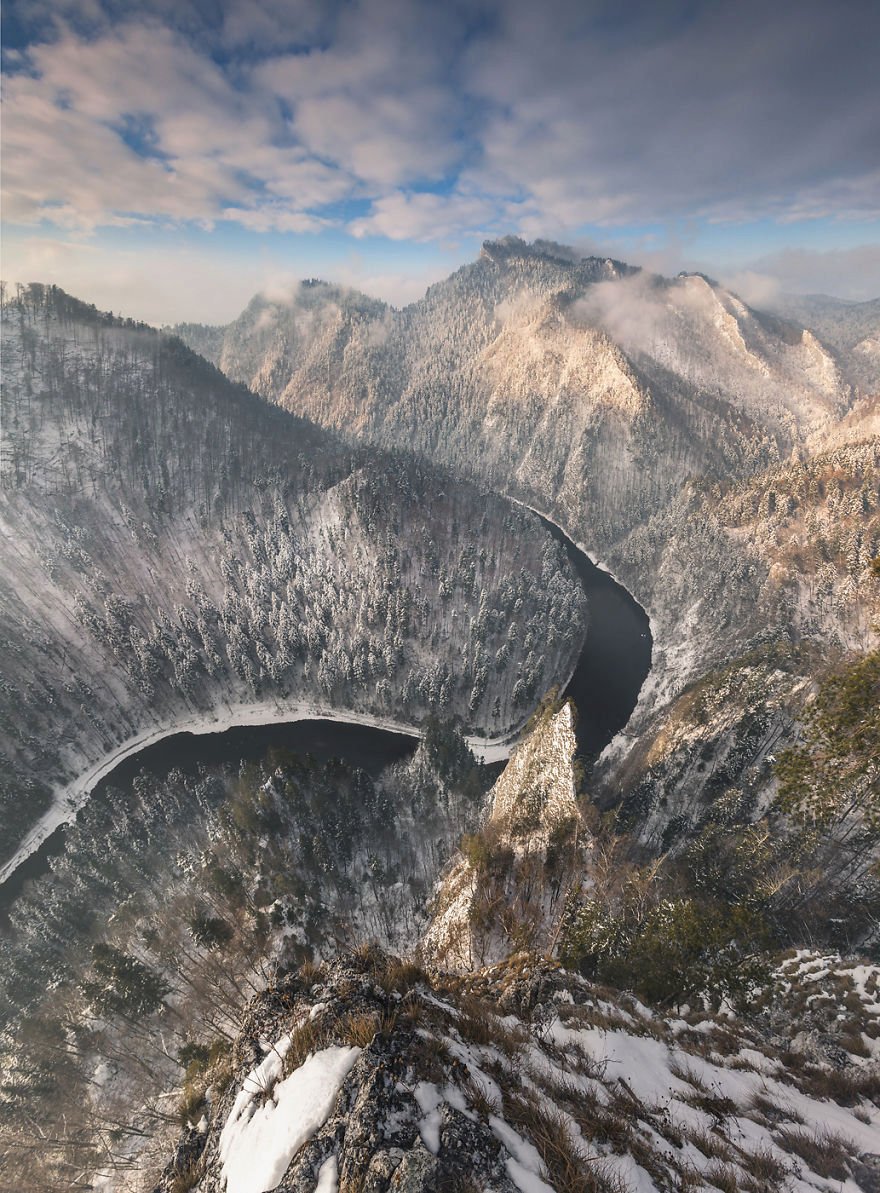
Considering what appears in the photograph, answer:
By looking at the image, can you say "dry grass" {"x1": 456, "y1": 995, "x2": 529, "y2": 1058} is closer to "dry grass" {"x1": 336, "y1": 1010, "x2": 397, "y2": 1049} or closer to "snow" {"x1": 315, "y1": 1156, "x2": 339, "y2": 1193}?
"dry grass" {"x1": 336, "y1": 1010, "x2": 397, "y2": 1049}

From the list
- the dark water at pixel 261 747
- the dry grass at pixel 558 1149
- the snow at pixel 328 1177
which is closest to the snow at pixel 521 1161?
the dry grass at pixel 558 1149

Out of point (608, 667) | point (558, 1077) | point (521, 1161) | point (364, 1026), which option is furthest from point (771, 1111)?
point (608, 667)

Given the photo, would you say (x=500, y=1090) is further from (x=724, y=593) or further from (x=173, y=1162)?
(x=724, y=593)

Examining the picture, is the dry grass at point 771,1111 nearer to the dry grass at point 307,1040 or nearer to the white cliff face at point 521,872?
the dry grass at point 307,1040

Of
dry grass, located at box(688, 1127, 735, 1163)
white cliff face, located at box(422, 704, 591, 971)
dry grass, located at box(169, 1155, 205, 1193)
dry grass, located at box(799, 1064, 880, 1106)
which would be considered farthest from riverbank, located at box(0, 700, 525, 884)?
dry grass, located at box(169, 1155, 205, 1193)

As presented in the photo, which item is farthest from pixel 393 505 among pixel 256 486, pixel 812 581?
pixel 812 581
